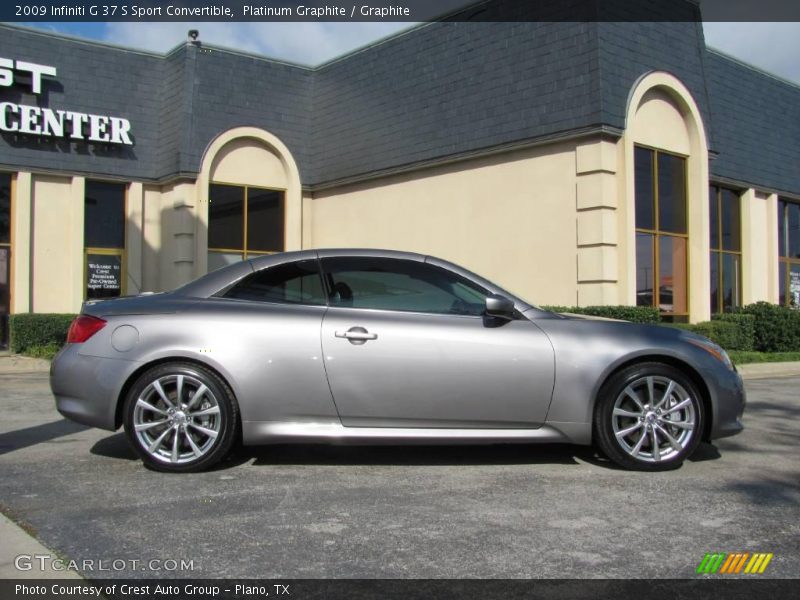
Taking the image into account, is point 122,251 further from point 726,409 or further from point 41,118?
point 726,409

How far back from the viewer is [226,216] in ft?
59.2

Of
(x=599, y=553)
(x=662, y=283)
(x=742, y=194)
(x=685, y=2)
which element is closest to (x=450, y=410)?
(x=599, y=553)

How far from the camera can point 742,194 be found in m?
19.0

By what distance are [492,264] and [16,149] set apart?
10234mm

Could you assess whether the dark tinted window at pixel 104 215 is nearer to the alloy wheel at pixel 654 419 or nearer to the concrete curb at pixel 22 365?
the concrete curb at pixel 22 365

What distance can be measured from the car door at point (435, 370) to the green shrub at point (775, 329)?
526 inches

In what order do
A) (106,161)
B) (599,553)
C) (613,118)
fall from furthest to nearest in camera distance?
(106,161), (613,118), (599,553)

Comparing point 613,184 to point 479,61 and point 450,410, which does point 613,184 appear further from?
point 450,410

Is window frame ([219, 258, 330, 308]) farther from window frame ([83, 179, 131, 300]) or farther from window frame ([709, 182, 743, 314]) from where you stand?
window frame ([709, 182, 743, 314])

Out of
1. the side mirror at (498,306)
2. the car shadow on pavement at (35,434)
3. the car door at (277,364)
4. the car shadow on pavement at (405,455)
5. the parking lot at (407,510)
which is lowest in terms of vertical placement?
the parking lot at (407,510)

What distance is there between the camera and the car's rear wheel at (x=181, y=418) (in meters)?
5.03

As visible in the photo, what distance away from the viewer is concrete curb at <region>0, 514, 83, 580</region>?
3.15m

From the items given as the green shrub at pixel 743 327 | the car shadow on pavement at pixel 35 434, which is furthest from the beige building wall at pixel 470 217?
the car shadow on pavement at pixel 35 434

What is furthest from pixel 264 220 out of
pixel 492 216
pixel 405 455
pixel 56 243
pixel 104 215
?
pixel 405 455
